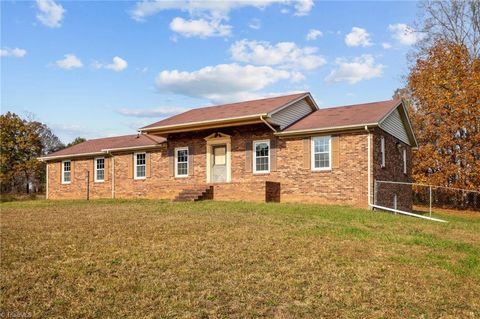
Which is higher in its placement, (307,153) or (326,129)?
(326,129)

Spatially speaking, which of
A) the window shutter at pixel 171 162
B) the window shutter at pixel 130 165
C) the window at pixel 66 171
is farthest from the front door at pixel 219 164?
the window at pixel 66 171

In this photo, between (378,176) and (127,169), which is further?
(127,169)

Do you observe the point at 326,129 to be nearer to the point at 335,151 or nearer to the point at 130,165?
the point at 335,151

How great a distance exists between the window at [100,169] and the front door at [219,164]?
8204 mm

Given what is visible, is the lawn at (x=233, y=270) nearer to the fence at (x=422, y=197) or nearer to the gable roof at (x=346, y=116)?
the fence at (x=422, y=197)

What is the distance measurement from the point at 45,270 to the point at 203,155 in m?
14.1

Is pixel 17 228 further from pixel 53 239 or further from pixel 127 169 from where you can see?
pixel 127 169

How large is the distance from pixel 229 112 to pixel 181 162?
11.6 feet

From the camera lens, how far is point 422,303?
5.84 m

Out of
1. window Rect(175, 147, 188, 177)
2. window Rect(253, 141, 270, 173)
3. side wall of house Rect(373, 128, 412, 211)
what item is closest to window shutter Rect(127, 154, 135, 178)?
window Rect(175, 147, 188, 177)

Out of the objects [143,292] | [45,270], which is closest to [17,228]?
[45,270]

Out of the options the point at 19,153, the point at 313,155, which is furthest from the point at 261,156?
the point at 19,153

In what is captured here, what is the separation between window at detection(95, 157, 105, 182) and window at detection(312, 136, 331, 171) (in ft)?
43.6

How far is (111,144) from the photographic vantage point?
2561 centimetres
